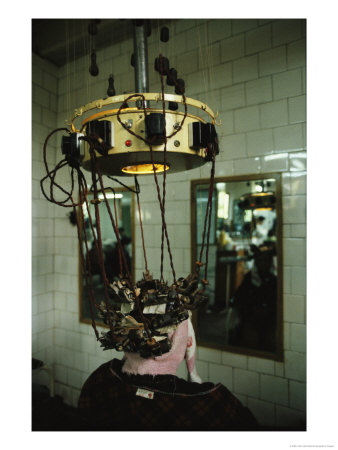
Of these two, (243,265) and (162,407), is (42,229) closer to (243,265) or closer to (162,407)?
(243,265)

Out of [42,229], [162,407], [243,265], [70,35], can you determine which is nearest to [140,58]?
[162,407]

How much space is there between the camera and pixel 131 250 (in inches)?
82.1

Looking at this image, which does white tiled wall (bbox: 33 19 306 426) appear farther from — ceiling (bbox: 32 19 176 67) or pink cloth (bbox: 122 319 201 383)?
pink cloth (bbox: 122 319 201 383)

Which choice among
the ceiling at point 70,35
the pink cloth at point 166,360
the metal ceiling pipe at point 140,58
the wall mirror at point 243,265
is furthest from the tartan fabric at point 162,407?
the ceiling at point 70,35

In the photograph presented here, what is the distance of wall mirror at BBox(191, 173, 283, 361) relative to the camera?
5.33 feet

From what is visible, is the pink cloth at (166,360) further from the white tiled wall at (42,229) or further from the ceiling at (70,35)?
the ceiling at (70,35)

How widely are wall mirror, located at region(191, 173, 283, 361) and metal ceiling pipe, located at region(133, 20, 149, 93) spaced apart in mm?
980

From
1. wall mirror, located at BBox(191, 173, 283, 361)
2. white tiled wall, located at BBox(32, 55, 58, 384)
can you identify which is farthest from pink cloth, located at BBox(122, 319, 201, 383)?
white tiled wall, located at BBox(32, 55, 58, 384)

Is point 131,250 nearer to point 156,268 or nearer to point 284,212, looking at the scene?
point 156,268

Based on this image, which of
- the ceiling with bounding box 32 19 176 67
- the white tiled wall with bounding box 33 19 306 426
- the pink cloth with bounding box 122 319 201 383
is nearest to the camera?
the pink cloth with bounding box 122 319 201 383

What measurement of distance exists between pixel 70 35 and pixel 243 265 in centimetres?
197

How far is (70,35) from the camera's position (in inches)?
79.6

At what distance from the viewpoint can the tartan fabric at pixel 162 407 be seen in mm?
929

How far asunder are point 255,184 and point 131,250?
3.19 feet
